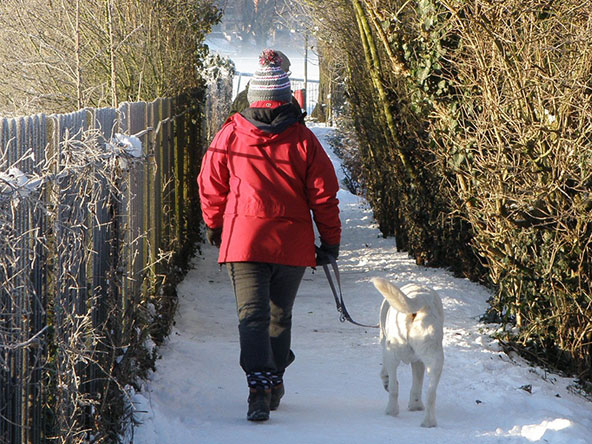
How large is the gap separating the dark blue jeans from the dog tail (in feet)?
1.74

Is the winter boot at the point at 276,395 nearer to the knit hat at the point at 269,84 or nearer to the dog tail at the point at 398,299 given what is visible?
the dog tail at the point at 398,299

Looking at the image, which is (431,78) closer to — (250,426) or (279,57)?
(279,57)

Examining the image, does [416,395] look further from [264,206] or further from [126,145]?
[126,145]

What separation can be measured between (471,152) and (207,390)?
8.88ft

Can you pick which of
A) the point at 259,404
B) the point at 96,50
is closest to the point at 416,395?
the point at 259,404

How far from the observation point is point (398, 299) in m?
4.68

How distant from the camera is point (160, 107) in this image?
7176mm

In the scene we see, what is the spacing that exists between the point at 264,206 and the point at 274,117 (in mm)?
511

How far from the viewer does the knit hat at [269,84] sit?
498 centimetres

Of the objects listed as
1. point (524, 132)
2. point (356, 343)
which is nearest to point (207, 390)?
point (356, 343)

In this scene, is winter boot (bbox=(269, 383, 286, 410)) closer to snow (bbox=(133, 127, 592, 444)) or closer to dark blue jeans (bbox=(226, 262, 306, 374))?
snow (bbox=(133, 127, 592, 444))

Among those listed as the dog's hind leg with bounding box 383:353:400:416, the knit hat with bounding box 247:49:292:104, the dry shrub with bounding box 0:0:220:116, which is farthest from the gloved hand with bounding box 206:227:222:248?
the dry shrub with bounding box 0:0:220:116

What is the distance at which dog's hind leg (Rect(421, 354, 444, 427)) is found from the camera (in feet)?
15.5

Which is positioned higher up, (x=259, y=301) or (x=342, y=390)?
(x=259, y=301)
